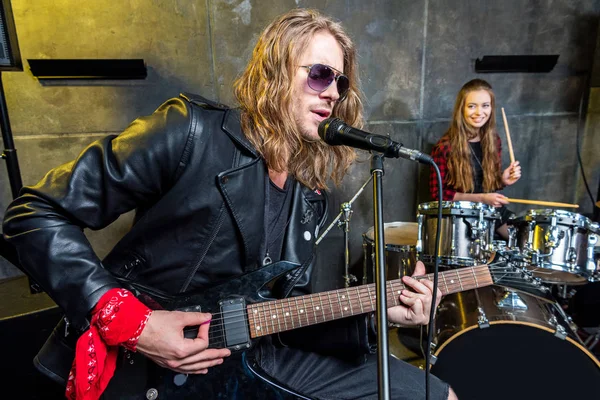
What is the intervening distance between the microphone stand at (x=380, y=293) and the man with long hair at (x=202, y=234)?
0.68 meters

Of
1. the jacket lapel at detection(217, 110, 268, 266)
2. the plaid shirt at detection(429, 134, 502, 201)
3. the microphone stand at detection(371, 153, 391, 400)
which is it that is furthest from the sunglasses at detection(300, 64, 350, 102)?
the plaid shirt at detection(429, 134, 502, 201)

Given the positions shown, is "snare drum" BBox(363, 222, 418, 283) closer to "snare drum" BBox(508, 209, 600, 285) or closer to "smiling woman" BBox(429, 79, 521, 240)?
"smiling woman" BBox(429, 79, 521, 240)

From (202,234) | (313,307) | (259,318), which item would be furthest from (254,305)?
(202,234)

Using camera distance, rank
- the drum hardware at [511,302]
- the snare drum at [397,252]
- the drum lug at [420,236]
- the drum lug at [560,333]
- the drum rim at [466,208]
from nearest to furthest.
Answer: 1. the drum lug at [560,333]
2. the drum hardware at [511,302]
3. the drum rim at [466,208]
4. the drum lug at [420,236]
5. the snare drum at [397,252]

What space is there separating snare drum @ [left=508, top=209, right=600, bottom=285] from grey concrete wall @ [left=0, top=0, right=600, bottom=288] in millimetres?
1471

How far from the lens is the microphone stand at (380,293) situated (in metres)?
0.79

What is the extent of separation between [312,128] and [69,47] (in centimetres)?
243

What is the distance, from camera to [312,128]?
1729 mm

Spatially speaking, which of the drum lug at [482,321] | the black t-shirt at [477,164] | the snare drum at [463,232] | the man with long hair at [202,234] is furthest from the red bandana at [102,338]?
the black t-shirt at [477,164]

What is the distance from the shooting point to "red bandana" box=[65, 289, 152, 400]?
3.89ft

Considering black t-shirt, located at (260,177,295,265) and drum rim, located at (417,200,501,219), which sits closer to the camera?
black t-shirt, located at (260,177,295,265)

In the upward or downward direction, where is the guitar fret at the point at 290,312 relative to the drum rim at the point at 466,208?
downward

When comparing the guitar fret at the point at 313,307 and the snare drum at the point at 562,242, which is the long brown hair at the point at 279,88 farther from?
the snare drum at the point at 562,242

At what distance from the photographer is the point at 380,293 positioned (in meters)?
0.85
